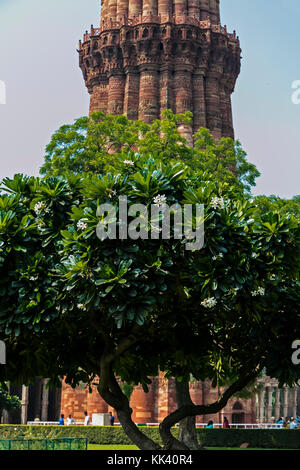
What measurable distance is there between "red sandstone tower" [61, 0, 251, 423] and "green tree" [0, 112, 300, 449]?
1301 inches

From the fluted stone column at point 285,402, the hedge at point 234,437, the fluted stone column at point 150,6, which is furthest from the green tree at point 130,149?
the fluted stone column at point 285,402

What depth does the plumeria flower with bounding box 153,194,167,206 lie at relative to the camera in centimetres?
1596

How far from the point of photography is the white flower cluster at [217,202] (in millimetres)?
16141

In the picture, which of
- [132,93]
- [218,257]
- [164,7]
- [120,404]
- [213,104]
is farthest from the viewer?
[164,7]

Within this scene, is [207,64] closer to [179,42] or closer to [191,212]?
[179,42]

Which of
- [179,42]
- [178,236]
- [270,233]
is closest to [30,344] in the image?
[178,236]

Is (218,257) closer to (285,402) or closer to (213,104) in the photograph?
(213,104)

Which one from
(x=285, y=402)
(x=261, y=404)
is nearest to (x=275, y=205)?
(x=261, y=404)

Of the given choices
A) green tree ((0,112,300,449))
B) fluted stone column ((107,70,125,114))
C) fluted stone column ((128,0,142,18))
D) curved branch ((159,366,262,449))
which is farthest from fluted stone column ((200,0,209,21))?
curved branch ((159,366,262,449))

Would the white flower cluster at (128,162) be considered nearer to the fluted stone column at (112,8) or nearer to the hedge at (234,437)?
the hedge at (234,437)

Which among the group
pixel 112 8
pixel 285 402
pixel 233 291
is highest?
pixel 112 8

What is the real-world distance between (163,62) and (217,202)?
131ft

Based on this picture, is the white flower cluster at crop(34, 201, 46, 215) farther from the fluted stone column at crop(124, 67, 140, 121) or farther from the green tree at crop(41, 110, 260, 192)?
the fluted stone column at crop(124, 67, 140, 121)

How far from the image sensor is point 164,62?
177ft
